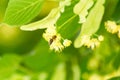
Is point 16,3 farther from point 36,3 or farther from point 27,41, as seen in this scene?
point 27,41

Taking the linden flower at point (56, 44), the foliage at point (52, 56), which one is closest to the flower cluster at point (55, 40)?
the linden flower at point (56, 44)

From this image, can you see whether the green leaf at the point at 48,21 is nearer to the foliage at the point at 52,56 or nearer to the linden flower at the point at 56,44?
the linden flower at the point at 56,44

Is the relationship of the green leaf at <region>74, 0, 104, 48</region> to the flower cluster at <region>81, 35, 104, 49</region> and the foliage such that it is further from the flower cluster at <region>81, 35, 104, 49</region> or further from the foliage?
the foliage

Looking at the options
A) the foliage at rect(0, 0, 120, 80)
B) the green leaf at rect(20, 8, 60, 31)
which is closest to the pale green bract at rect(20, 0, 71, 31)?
the green leaf at rect(20, 8, 60, 31)

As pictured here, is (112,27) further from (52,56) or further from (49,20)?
(52,56)

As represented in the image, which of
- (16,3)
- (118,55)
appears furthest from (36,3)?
(118,55)
